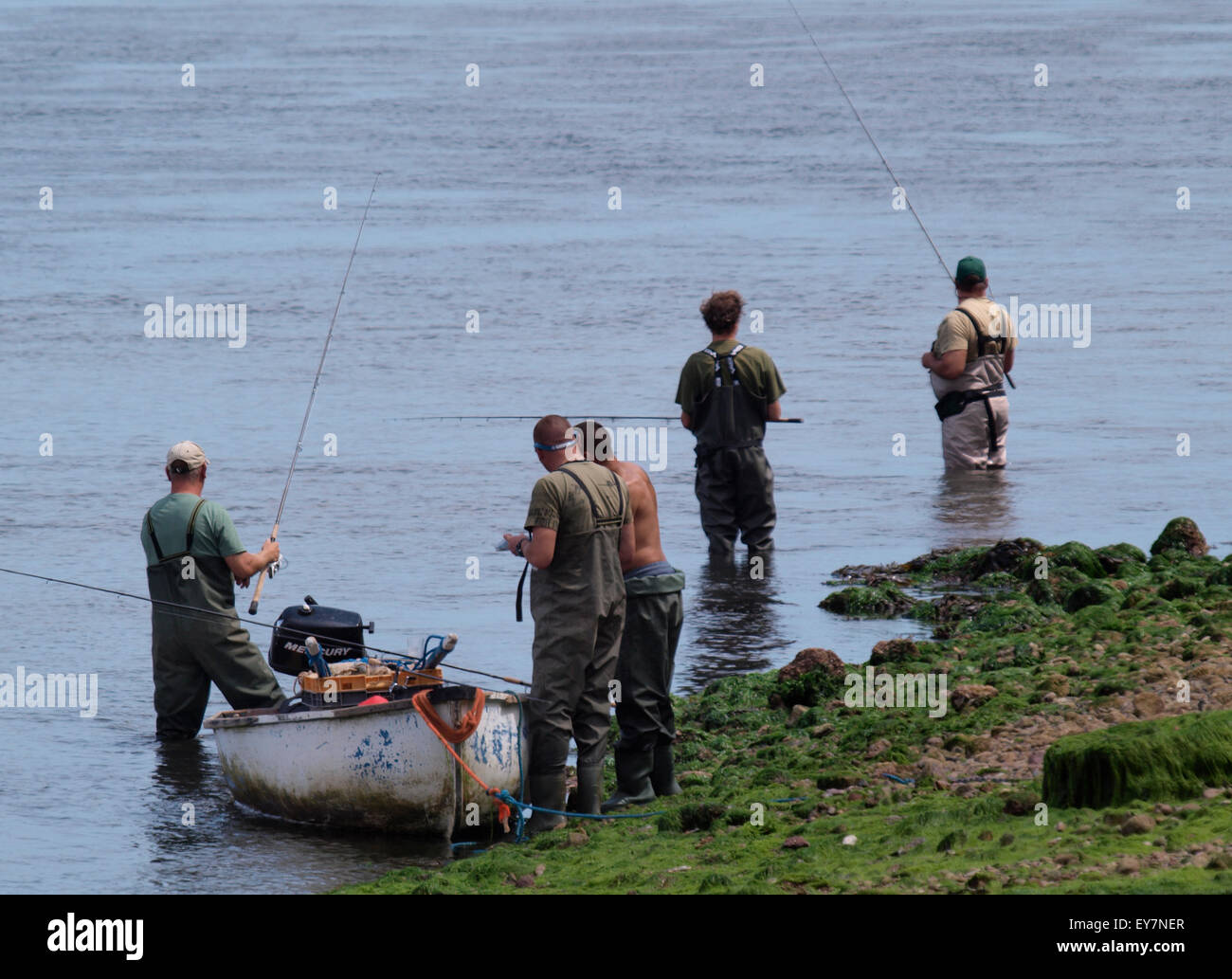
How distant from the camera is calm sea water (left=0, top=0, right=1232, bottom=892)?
1162 centimetres

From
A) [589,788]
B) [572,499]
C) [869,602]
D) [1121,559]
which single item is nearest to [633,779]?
[589,788]

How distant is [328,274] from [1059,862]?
2016 centimetres

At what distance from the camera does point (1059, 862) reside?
6211 mm

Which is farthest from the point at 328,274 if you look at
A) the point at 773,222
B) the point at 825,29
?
the point at 825,29

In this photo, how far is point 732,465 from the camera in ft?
40.8

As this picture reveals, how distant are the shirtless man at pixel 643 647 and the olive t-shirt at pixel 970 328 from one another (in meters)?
5.78

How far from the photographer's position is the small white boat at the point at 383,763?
8.07 m

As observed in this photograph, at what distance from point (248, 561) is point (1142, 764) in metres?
4.39

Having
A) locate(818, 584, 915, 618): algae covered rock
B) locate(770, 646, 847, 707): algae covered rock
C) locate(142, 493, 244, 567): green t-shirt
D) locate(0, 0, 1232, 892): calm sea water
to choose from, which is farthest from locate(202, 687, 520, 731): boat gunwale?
locate(818, 584, 915, 618): algae covered rock

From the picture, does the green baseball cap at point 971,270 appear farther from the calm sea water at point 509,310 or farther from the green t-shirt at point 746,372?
the green t-shirt at point 746,372

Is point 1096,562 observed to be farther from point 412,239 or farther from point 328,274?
point 412,239

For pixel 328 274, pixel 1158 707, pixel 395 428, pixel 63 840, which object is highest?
pixel 328 274

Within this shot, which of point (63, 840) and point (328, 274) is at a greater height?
point (328, 274)

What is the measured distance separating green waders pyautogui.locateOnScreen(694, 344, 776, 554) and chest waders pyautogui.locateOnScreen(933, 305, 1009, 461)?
203 centimetres
